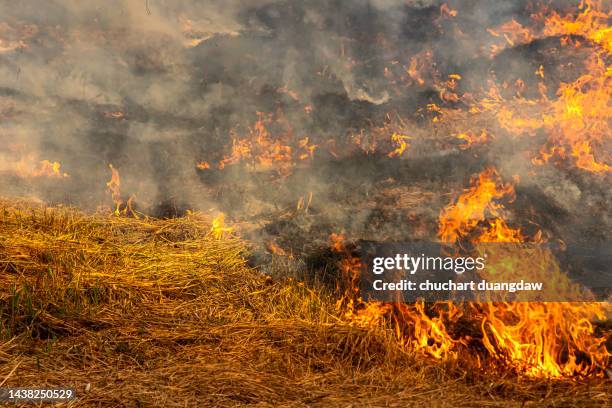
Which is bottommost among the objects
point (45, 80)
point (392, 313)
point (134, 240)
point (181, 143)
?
point (392, 313)

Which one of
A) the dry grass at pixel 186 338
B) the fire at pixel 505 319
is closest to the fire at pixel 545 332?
the fire at pixel 505 319

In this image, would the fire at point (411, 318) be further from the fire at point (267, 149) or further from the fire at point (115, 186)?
the fire at point (115, 186)

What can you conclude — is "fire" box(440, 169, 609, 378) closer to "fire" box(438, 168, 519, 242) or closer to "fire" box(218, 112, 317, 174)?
"fire" box(438, 168, 519, 242)

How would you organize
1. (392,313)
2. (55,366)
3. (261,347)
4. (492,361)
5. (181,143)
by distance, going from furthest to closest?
(181,143) → (392,313) → (492,361) → (261,347) → (55,366)

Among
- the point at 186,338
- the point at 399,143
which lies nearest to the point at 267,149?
the point at 399,143

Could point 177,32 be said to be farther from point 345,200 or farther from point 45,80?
point 345,200

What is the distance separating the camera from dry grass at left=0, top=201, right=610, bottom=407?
2.46 meters

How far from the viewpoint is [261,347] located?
3.06 meters

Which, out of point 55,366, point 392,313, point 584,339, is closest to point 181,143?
point 392,313

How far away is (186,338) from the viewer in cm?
305

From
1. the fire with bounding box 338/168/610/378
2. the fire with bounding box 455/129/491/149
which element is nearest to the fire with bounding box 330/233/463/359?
the fire with bounding box 338/168/610/378

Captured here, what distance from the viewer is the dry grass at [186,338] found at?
8.09 ft

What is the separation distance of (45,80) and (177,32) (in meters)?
1.43

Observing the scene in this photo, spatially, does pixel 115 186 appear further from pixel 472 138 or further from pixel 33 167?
pixel 472 138
